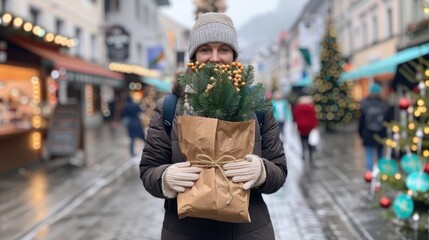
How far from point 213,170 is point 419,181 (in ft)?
13.3

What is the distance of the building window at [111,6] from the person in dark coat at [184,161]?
35096 millimetres

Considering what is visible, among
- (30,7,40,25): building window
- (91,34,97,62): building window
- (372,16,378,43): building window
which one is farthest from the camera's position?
(372,16,378,43): building window

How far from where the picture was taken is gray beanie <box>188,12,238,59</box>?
2508 mm

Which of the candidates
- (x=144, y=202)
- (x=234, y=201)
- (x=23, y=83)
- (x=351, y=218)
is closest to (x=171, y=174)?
(x=234, y=201)

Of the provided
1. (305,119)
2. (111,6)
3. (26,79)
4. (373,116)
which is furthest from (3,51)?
(111,6)

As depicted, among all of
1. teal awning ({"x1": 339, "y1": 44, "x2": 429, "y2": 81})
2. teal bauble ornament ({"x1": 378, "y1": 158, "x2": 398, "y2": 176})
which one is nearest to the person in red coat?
teal awning ({"x1": 339, "y1": 44, "x2": 429, "y2": 81})

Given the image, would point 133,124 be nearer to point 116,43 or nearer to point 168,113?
point 168,113

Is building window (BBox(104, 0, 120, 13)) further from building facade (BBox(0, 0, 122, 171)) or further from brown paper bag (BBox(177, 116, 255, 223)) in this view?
brown paper bag (BBox(177, 116, 255, 223))

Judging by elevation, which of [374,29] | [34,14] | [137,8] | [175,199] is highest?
[137,8]

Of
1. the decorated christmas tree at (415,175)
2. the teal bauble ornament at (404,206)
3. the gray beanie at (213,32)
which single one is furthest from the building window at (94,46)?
the gray beanie at (213,32)

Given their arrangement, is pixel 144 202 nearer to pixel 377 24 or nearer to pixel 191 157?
pixel 191 157

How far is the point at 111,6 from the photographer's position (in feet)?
120

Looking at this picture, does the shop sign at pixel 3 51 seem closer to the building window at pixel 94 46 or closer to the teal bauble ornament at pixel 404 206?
the teal bauble ornament at pixel 404 206

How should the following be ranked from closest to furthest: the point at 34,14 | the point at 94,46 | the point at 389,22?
the point at 34,14 → the point at 389,22 → the point at 94,46
